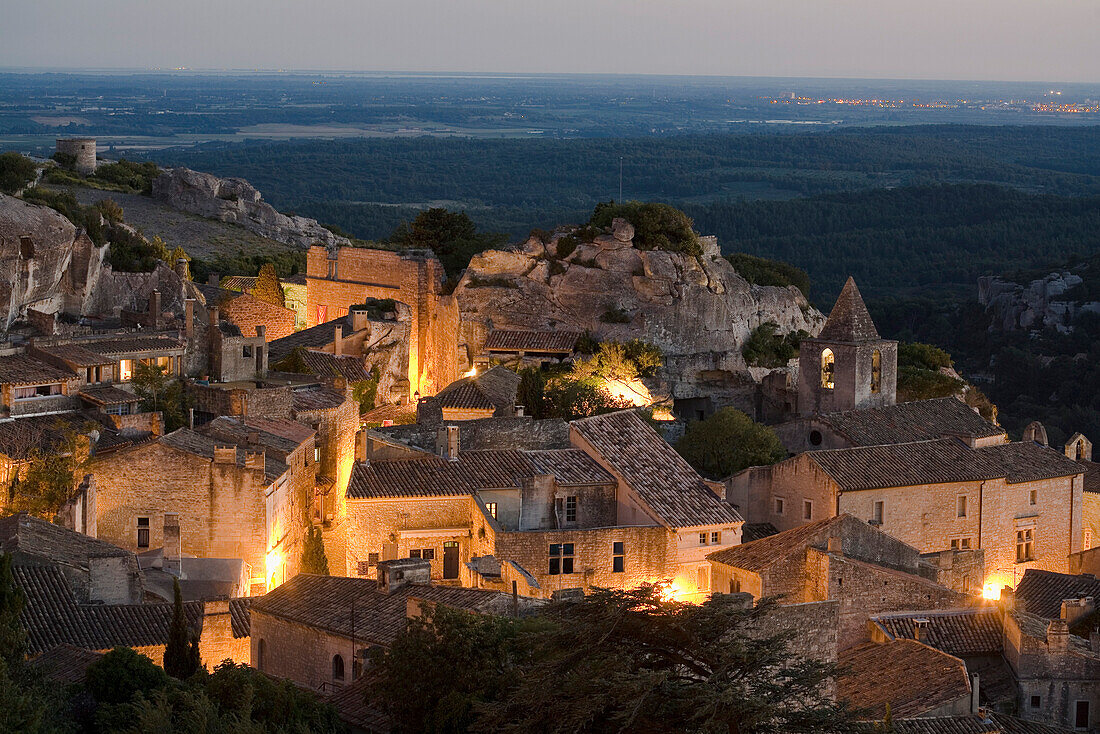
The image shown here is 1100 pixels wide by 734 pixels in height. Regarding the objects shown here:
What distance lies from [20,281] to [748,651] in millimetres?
22884

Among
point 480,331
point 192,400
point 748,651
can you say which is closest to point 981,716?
point 748,651

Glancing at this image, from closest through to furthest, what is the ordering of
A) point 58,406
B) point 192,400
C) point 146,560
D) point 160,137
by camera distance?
point 146,560 < point 58,406 < point 192,400 < point 160,137

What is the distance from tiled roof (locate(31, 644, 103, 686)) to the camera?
66.7ft

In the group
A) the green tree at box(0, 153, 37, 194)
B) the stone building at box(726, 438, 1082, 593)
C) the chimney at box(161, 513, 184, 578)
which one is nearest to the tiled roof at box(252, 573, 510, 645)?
the chimney at box(161, 513, 184, 578)

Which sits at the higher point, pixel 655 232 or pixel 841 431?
pixel 655 232

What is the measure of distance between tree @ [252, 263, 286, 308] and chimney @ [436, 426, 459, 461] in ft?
48.0

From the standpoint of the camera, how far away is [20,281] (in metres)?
35.6

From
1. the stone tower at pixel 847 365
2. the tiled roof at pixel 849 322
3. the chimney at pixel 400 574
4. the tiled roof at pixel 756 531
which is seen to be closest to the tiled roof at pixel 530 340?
the stone tower at pixel 847 365

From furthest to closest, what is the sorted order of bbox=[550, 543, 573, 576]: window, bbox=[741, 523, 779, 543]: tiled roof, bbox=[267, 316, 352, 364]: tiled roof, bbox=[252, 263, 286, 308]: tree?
bbox=[252, 263, 286, 308]: tree, bbox=[267, 316, 352, 364]: tiled roof, bbox=[741, 523, 779, 543]: tiled roof, bbox=[550, 543, 573, 576]: window

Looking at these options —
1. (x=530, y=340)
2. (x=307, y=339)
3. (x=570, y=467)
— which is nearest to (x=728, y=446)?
(x=570, y=467)

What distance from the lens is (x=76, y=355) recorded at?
3234cm

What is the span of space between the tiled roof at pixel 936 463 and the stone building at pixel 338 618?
11753 mm

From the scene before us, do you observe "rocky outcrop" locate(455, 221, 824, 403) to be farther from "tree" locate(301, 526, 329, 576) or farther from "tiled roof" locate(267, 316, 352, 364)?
"tree" locate(301, 526, 329, 576)

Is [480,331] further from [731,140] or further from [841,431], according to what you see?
[731,140]
